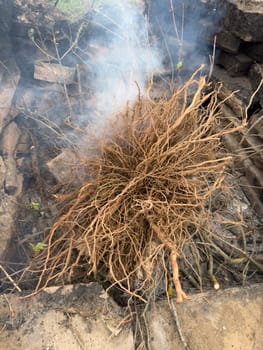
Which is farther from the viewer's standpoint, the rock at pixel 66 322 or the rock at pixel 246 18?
the rock at pixel 246 18

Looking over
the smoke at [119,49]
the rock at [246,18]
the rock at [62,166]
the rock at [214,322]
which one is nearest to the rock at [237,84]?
the rock at [246,18]

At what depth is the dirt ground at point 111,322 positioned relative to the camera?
1.94 m

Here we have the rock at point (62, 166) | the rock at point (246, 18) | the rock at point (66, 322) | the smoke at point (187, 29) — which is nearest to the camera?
the rock at point (66, 322)

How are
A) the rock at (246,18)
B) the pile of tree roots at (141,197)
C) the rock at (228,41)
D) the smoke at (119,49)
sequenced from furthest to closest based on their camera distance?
1. the smoke at (119,49)
2. the rock at (228,41)
3. the rock at (246,18)
4. the pile of tree roots at (141,197)

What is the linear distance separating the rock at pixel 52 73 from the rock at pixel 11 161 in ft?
2.13

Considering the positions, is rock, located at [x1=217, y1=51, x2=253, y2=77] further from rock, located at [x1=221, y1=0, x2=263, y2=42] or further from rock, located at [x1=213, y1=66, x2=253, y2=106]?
rock, located at [x1=221, y1=0, x2=263, y2=42]

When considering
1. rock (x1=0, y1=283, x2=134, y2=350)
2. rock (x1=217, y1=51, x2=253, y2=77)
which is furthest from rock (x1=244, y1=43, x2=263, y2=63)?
rock (x1=0, y1=283, x2=134, y2=350)

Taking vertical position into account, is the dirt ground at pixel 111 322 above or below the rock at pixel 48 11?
below

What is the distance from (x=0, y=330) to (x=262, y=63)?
3093mm

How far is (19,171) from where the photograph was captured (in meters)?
2.89

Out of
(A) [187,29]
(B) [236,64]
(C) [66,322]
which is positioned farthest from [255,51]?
(C) [66,322]

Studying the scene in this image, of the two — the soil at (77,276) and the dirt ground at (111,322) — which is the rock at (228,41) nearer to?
the soil at (77,276)

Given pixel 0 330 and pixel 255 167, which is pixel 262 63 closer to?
pixel 255 167

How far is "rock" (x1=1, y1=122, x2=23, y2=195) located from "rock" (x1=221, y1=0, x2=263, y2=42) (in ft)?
7.50
